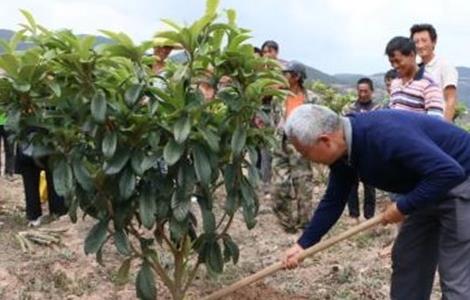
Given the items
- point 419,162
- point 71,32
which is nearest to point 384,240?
point 419,162

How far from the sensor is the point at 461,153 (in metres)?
3.28

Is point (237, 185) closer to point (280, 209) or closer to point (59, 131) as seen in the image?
point (59, 131)

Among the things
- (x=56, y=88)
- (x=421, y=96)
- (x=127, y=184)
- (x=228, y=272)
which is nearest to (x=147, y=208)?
(x=127, y=184)

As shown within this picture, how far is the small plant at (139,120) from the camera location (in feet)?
10.6

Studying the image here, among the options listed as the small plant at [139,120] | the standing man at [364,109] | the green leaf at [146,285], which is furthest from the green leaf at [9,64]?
the standing man at [364,109]

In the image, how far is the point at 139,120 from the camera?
3.33 metres

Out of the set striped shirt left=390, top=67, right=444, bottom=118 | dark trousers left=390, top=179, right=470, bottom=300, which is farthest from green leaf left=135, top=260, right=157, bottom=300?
striped shirt left=390, top=67, right=444, bottom=118

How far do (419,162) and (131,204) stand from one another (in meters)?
1.33

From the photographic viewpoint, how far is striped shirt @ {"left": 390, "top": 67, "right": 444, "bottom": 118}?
4.39m

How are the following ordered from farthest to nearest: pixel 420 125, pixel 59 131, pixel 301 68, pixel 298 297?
pixel 301 68
pixel 298 297
pixel 59 131
pixel 420 125

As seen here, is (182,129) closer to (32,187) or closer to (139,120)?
(139,120)

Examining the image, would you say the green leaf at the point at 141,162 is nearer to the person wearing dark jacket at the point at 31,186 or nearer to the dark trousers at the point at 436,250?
the dark trousers at the point at 436,250

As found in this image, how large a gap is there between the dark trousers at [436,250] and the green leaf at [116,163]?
138 centimetres

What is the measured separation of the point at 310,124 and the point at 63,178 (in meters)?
1.18
